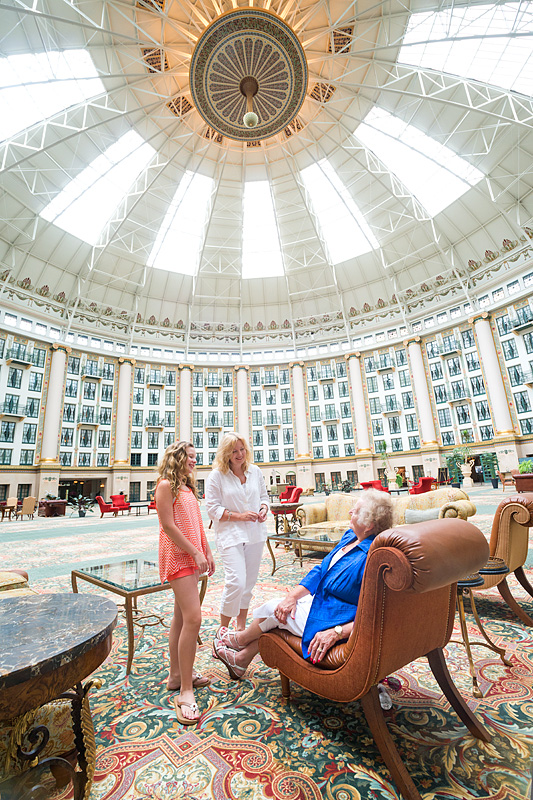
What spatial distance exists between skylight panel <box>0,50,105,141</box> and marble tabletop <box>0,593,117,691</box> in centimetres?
1957

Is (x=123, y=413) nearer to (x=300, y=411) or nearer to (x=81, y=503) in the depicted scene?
(x=81, y=503)

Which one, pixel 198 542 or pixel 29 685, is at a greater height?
pixel 198 542

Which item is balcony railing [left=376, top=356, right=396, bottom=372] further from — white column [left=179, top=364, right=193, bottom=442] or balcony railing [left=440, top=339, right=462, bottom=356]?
white column [left=179, top=364, right=193, bottom=442]

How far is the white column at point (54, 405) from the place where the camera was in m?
25.3

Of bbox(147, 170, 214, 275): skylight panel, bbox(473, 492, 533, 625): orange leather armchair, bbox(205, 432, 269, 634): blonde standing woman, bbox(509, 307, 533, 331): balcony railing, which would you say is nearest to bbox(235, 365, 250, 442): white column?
bbox(147, 170, 214, 275): skylight panel

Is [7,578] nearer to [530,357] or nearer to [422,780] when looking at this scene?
[422,780]

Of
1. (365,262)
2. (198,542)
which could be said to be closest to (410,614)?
(198,542)

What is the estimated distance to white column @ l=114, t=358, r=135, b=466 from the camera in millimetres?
28656

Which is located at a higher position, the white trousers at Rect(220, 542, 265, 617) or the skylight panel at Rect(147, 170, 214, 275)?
the skylight panel at Rect(147, 170, 214, 275)

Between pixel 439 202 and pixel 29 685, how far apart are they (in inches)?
1142

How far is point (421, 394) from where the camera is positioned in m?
28.7

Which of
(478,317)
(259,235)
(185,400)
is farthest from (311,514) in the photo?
(185,400)

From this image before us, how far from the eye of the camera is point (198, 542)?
8.88ft

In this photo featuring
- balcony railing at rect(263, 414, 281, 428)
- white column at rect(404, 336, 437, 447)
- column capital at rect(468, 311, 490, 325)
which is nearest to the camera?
column capital at rect(468, 311, 490, 325)
